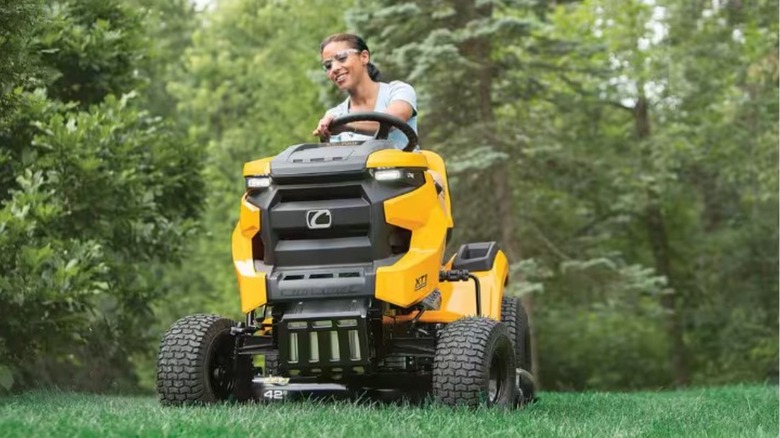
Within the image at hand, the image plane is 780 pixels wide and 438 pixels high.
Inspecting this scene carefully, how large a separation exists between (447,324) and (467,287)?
0.57 m

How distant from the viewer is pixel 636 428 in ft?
16.6

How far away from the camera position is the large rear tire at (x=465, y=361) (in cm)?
551

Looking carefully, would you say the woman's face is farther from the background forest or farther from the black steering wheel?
the background forest

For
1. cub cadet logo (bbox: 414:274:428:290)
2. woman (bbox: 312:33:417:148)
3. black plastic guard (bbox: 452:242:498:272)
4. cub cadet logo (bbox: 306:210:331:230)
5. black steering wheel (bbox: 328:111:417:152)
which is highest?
woman (bbox: 312:33:417:148)

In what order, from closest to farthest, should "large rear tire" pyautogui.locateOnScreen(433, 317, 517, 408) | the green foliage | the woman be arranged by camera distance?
"large rear tire" pyautogui.locateOnScreen(433, 317, 517, 408), the woman, the green foliage

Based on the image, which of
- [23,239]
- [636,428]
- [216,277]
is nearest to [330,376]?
[636,428]

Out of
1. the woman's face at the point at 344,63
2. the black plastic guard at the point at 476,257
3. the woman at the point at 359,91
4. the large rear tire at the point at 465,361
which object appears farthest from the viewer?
the black plastic guard at the point at 476,257

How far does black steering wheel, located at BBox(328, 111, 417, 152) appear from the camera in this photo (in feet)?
19.5

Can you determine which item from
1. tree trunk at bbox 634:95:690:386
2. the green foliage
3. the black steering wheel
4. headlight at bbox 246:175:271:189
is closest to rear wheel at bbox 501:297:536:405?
the black steering wheel

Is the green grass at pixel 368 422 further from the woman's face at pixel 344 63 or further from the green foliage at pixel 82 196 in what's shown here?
the green foliage at pixel 82 196

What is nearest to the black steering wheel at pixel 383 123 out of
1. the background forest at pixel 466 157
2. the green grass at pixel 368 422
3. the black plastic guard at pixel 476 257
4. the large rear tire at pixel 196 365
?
the black plastic guard at pixel 476 257

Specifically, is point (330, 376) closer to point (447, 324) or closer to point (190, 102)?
point (447, 324)

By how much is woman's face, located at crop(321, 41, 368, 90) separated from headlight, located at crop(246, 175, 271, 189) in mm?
1054

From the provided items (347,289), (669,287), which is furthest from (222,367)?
(669,287)
